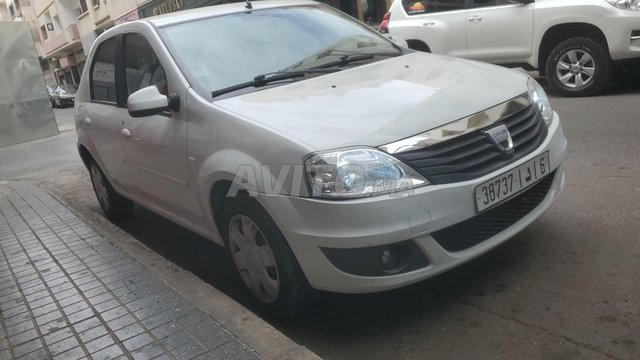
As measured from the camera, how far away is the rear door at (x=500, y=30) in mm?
7469

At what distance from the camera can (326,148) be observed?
99.8 inches

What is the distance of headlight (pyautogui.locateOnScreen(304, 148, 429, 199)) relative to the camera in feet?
8.25

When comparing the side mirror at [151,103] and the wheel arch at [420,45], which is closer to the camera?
the side mirror at [151,103]

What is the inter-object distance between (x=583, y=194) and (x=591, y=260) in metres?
1.10

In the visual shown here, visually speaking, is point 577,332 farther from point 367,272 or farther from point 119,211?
point 119,211

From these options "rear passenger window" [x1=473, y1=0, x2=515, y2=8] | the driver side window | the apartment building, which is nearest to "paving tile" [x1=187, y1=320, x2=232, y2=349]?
the driver side window

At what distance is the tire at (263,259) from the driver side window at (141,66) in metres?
1.03

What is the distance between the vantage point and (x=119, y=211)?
17.6 ft

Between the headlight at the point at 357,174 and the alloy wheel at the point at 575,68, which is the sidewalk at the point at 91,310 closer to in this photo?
the headlight at the point at 357,174

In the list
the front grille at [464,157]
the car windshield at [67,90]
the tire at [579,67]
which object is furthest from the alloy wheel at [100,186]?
the car windshield at [67,90]

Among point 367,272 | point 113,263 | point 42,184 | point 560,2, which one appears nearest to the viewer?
point 367,272

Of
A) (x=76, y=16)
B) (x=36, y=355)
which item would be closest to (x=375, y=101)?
(x=36, y=355)

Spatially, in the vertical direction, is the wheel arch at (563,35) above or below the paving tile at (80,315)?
above

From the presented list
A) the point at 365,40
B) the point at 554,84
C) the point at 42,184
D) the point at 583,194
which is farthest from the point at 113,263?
the point at 554,84
